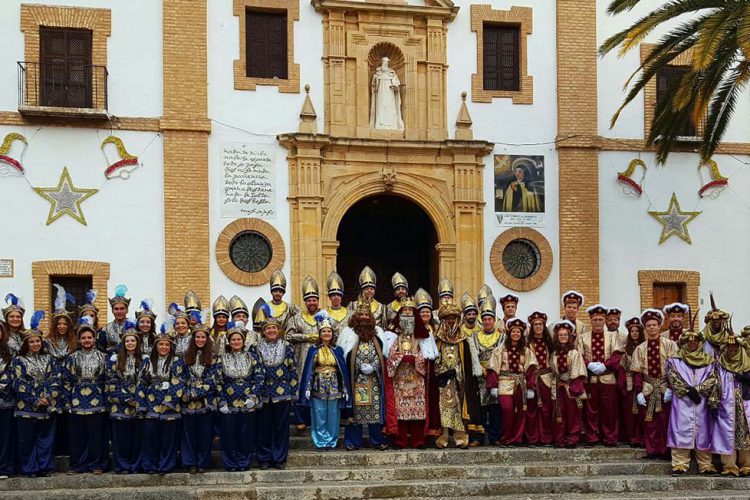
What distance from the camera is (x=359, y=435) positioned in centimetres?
1421

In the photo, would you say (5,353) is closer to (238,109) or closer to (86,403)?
(86,403)

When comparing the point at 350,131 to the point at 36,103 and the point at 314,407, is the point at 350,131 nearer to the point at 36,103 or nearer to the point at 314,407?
the point at 36,103

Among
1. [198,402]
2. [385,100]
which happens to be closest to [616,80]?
[385,100]

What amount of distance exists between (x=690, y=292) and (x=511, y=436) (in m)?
7.56

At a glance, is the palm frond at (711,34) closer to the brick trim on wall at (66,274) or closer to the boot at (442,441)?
the boot at (442,441)

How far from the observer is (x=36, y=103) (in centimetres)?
1884

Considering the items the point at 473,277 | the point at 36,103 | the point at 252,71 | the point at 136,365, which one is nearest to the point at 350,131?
the point at 252,71

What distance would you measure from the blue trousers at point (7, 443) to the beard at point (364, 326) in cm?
406

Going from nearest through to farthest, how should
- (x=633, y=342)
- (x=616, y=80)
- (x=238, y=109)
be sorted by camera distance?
(x=633, y=342) < (x=238, y=109) < (x=616, y=80)

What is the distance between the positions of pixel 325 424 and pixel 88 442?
2736 mm

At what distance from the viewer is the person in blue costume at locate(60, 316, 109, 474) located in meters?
13.1

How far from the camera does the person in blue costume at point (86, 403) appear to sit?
13.1 meters

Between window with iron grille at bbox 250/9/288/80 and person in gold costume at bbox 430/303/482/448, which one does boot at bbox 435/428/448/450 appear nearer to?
person in gold costume at bbox 430/303/482/448

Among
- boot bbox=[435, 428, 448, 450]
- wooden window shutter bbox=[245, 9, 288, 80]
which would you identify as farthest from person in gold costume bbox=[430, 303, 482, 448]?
wooden window shutter bbox=[245, 9, 288, 80]
